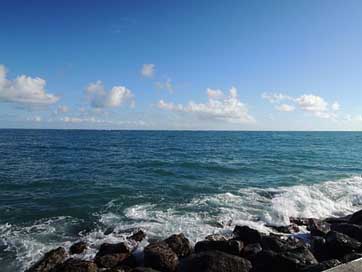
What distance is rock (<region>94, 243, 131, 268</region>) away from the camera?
Answer: 9.37 m

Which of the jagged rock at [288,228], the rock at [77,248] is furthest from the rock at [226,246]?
the rock at [77,248]

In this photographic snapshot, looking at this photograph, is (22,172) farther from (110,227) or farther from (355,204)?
(355,204)

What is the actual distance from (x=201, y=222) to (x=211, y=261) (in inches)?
220

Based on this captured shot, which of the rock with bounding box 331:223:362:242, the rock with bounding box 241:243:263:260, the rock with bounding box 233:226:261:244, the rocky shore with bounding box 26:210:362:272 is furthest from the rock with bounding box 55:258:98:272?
the rock with bounding box 331:223:362:242

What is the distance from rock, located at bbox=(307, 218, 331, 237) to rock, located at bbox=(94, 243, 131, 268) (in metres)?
7.15

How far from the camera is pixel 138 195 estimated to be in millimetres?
19016

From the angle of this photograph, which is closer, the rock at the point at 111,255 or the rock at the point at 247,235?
the rock at the point at 111,255

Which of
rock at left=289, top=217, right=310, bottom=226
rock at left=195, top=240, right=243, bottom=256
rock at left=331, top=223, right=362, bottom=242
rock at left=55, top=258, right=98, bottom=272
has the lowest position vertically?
rock at left=289, top=217, right=310, bottom=226

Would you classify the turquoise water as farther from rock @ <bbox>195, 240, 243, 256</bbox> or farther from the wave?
rock @ <bbox>195, 240, 243, 256</bbox>

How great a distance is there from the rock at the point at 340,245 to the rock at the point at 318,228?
2049 mm

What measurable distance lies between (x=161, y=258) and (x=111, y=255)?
1610mm

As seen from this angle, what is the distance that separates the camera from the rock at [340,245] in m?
9.54

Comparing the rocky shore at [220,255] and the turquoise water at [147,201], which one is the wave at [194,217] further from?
the rocky shore at [220,255]

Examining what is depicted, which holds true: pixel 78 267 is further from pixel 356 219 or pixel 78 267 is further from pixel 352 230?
→ pixel 356 219
